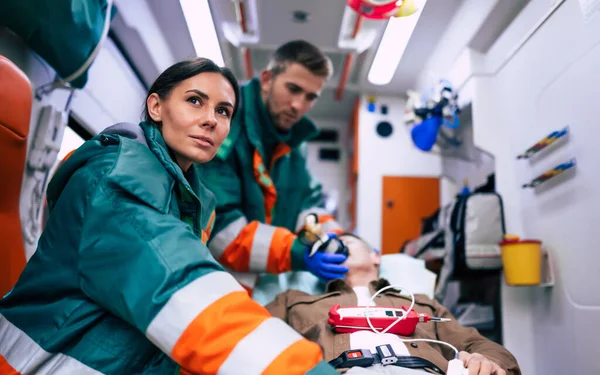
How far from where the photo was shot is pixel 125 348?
104 centimetres

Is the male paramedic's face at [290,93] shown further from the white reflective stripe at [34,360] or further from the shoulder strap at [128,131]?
the white reflective stripe at [34,360]

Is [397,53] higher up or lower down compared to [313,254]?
higher up

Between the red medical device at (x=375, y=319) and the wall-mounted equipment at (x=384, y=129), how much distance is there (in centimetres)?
383

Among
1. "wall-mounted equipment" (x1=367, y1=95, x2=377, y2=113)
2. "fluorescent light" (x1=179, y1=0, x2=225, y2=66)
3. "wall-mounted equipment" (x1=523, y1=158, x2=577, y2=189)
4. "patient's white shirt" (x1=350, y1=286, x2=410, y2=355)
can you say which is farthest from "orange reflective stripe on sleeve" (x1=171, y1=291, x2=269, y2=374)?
"wall-mounted equipment" (x1=367, y1=95, x2=377, y2=113)

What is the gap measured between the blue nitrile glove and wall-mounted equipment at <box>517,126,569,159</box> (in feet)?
4.16

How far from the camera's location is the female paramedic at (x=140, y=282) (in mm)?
872

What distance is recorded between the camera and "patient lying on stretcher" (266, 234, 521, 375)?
Result: 1.41 m

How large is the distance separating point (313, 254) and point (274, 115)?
931mm

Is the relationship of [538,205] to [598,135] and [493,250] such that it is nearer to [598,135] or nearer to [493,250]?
[493,250]

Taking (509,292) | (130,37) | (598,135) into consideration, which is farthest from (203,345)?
(130,37)

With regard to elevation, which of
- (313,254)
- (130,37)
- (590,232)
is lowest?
(313,254)

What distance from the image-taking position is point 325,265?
7.00 feet

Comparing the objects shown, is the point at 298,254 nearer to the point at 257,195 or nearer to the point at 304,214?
the point at 257,195

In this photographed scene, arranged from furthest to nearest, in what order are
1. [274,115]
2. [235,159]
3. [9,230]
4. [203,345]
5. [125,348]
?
[274,115] < [235,159] < [9,230] < [125,348] < [203,345]
